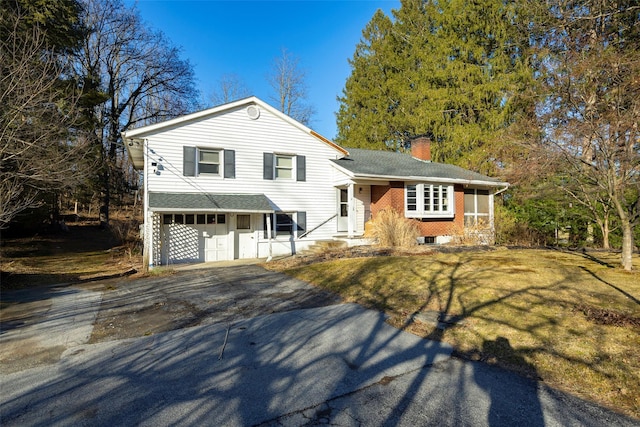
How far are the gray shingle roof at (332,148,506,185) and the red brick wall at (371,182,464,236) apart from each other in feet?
2.34

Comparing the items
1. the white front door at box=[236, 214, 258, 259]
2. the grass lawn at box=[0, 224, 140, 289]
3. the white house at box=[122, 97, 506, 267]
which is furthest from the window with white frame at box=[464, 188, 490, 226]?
the grass lawn at box=[0, 224, 140, 289]

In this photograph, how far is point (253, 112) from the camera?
15.1 m

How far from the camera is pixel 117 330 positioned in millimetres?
5758

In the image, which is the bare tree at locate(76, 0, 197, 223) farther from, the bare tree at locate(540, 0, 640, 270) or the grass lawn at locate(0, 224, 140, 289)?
the bare tree at locate(540, 0, 640, 270)

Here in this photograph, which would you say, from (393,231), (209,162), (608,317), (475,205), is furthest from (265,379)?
(475,205)

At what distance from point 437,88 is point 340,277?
2138 cm

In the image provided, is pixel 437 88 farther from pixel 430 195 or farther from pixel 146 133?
pixel 146 133

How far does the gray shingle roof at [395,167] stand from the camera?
51.6 ft

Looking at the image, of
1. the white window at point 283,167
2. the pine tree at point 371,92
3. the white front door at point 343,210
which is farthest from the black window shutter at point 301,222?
the pine tree at point 371,92

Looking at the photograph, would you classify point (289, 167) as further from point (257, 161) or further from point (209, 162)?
point (209, 162)

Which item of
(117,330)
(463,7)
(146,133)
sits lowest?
(117,330)

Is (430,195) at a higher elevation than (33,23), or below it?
below

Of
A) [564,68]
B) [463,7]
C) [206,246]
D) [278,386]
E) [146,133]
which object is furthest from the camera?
[463,7]

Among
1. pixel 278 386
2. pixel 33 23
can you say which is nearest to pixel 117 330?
pixel 278 386
